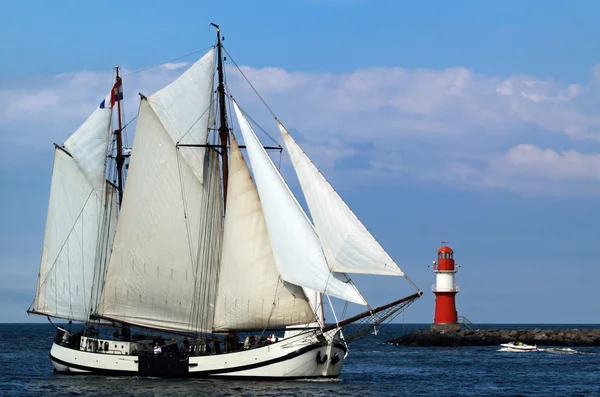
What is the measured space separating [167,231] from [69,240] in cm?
888

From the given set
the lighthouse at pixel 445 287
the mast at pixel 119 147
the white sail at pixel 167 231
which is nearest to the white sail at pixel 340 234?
the white sail at pixel 167 231

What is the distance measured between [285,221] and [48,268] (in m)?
16.7

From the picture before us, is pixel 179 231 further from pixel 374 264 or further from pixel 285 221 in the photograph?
pixel 374 264

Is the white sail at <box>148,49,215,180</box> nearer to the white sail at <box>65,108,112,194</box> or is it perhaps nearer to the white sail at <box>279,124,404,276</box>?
the white sail at <box>279,124,404,276</box>

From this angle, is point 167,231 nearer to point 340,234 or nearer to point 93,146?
point 93,146

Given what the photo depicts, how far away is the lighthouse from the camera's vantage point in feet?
279

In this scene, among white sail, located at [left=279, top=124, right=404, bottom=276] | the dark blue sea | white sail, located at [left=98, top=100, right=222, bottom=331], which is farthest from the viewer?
white sail, located at [left=98, top=100, right=222, bottom=331]

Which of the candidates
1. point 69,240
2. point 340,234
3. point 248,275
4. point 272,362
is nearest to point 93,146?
point 69,240

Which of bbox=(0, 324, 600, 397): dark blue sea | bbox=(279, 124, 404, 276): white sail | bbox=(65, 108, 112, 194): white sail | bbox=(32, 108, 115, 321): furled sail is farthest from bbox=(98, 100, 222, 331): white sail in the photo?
bbox=(65, 108, 112, 194): white sail

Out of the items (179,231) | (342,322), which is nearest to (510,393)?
(342,322)

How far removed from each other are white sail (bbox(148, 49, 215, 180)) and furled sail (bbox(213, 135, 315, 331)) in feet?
7.67

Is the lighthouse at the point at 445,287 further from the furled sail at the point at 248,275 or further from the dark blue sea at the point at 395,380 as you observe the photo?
the furled sail at the point at 248,275

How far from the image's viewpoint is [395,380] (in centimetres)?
5181

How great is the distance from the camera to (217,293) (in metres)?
47.0
